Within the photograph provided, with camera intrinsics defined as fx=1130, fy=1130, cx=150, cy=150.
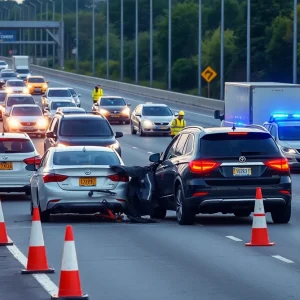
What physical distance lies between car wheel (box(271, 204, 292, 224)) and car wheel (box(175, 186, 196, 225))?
1.38m

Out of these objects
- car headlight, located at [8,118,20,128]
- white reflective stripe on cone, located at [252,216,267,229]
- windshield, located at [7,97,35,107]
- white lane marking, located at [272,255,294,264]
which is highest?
white reflective stripe on cone, located at [252,216,267,229]

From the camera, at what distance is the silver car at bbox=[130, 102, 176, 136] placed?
5062cm

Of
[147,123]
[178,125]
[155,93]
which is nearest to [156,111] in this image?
[147,123]

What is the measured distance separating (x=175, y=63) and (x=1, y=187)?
97159 mm

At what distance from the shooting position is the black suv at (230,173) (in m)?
18.0

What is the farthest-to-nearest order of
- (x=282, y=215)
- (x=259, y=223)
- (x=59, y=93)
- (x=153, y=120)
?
1. (x=59, y=93)
2. (x=153, y=120)
3. (x=282, y=215)
4. (x=259, y=223)

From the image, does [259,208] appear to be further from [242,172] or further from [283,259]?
[242,172]

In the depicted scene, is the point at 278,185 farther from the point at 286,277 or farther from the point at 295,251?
the point at 286,277

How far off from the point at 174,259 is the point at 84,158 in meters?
6.23

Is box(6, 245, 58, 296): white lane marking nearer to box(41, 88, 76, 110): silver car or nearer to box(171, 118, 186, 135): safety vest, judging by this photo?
box(171, 118, 186, 135): safety vest

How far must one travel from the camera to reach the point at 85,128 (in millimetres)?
30938

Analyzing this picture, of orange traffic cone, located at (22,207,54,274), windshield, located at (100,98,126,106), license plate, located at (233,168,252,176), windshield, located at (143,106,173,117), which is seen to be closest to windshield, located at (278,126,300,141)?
license plate, located at (233,168,252,176)

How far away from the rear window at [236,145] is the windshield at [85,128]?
12.8 meters

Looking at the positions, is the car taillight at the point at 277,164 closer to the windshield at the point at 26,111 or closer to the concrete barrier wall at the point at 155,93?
the windshield at the point at 26,111
